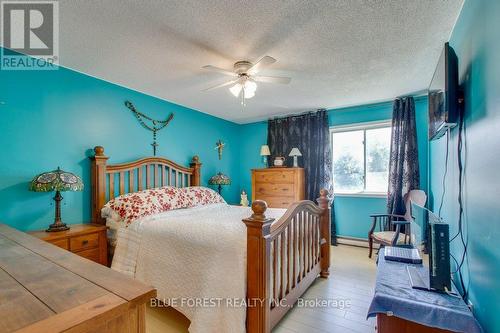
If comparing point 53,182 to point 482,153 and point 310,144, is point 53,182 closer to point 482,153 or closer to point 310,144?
point 482,153

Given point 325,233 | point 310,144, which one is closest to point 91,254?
point 325,233

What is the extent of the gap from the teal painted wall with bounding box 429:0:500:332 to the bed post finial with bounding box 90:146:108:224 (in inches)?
125

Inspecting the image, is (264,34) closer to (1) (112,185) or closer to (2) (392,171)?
(1) (112,185)

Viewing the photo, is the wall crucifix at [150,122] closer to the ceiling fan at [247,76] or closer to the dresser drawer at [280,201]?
the ceiling fan at [247,76]

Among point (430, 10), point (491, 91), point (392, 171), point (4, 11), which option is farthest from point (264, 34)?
point (392, 171)

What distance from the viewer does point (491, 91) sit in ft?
3.57

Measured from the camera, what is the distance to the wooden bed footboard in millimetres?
1534

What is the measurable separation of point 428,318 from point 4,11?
3.32 meters

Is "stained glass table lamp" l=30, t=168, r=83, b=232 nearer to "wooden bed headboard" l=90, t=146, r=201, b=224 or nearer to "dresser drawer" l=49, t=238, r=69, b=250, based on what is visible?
"dresser drawer" l=49, t=238, r=69, b=250

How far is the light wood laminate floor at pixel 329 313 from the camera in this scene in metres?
1.85

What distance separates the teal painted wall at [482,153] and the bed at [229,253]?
3.65ft

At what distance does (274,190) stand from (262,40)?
2.66 meters

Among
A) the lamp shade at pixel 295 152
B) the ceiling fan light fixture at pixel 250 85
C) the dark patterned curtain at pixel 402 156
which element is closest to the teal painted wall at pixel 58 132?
the ceiling fan light fixture at pixel 250 85

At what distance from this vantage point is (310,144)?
425cm
